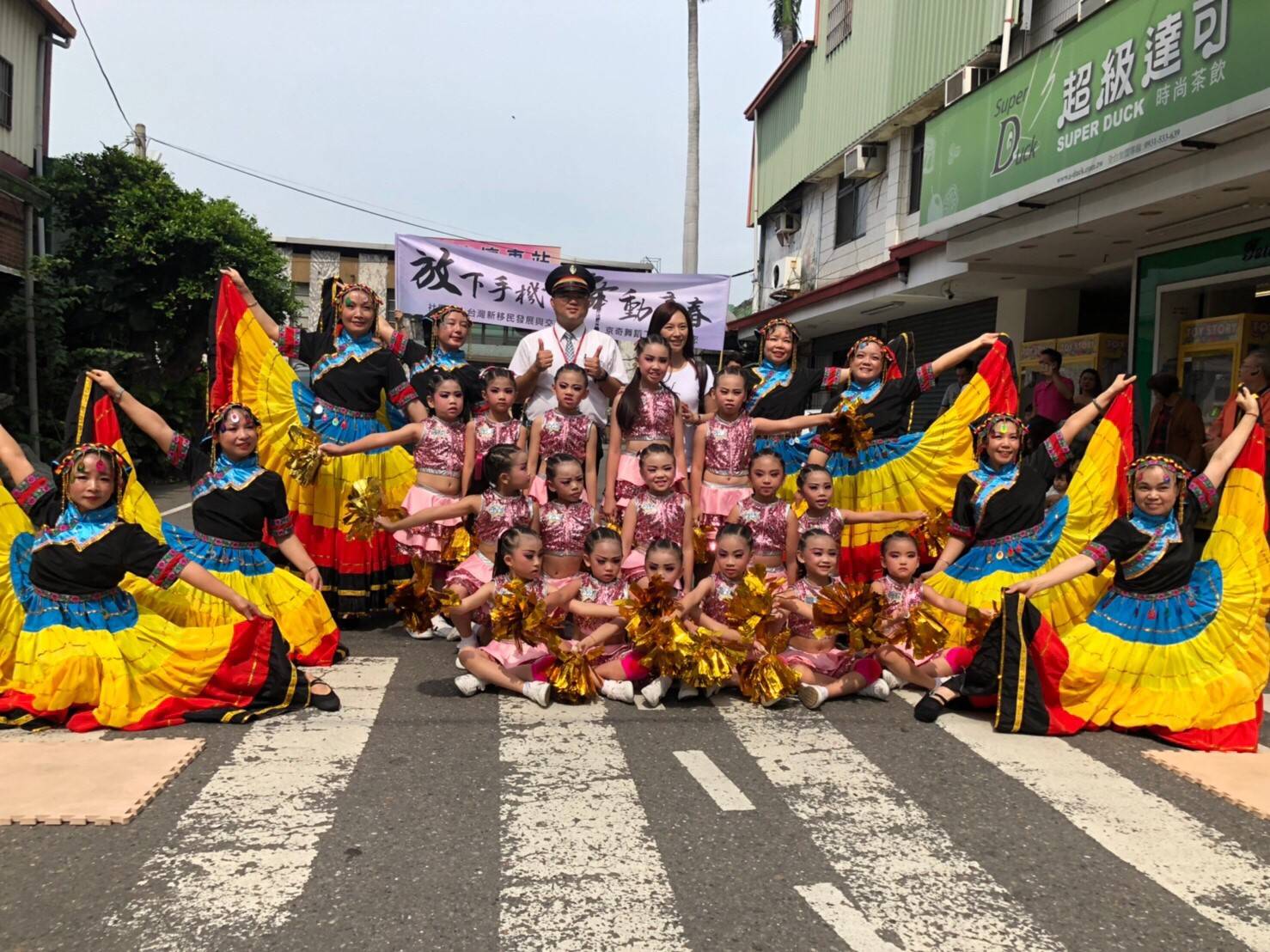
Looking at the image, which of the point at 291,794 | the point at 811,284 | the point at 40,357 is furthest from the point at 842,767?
the point at 811,284

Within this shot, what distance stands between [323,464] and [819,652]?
10.6 ft

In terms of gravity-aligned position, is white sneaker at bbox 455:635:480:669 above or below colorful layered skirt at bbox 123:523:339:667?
below

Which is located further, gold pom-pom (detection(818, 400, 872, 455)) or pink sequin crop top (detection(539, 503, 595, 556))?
gold pom-pom (detection(818, 400, 872, 455))

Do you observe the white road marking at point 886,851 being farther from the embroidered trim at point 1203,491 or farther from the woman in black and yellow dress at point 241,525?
the woman in black and yellow dress at point 241,525

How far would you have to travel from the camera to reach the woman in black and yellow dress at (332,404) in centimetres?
628

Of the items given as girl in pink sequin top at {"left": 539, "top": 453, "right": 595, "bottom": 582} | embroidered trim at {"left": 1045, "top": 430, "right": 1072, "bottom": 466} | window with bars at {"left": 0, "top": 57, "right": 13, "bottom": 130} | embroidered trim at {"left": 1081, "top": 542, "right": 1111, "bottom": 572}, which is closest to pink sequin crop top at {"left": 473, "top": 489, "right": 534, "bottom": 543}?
girl in pink sequin top at {"left": 539, "top": 453, "right": 595, "bottom": 582}

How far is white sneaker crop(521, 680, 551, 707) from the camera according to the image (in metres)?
4.81

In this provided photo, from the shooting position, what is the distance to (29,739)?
4035 mm

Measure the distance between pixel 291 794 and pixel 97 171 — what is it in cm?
1554

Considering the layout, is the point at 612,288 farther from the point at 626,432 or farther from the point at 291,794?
the point at 291,794

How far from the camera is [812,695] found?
16.1 feet

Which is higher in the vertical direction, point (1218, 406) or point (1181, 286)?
point (1181, 286)

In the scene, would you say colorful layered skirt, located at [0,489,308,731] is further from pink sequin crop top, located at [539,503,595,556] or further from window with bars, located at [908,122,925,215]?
window with bars, located at [908,122,925,215]

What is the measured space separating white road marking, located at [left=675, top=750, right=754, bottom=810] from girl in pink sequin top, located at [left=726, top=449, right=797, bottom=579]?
66.1 inches
